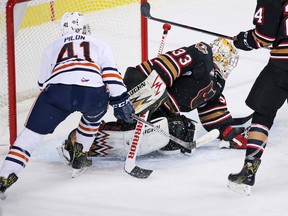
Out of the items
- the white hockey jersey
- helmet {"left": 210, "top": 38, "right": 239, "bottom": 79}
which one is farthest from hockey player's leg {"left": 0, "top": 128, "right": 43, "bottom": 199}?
helmet {"left": 210, "top": 38, "right": 239, "bottom": 79}

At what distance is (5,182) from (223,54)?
1.31 meters

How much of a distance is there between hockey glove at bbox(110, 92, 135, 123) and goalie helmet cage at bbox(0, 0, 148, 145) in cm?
67

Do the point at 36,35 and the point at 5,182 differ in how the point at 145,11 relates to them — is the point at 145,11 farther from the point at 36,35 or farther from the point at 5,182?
the point at 5,182

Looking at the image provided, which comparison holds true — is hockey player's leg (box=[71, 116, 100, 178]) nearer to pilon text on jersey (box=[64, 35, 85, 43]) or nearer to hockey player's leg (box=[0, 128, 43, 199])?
hockey player's leg (box=[0, 128, 43, 199])

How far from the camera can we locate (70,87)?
14.0ft

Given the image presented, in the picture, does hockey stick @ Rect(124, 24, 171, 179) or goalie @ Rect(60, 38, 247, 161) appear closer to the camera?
hockey stick @ Rect(124, 24, 171, 179)

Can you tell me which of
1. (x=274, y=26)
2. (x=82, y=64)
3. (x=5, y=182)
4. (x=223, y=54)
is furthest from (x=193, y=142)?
(x=5, y=182)

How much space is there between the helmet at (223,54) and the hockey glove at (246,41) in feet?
1.46

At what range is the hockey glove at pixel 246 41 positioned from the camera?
4.34m

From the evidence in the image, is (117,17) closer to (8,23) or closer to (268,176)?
(8,23)

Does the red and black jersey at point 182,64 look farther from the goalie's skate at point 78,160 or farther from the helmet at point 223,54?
the goalie's skate at point 78,160

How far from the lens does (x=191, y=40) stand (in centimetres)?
685

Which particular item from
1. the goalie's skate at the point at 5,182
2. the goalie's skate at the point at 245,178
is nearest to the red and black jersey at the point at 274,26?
the goalie's skate at the point at 245,178

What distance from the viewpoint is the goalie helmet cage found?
15.8 ft
